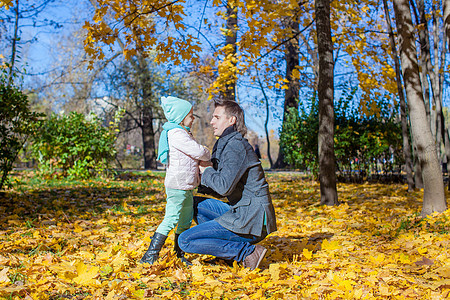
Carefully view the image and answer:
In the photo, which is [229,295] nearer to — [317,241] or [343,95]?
[317,241]

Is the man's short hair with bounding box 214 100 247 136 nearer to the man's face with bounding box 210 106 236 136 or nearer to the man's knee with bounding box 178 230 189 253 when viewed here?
the man's face with bounding box 210 106 236 136

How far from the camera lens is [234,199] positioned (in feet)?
9.39

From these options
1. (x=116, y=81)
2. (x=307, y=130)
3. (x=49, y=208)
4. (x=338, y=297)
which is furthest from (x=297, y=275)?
(x=116, y=81)

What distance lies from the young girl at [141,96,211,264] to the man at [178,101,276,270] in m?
0.12

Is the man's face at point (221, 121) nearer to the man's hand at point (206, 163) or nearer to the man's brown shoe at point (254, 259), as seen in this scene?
the man's hand at point (206, 163)

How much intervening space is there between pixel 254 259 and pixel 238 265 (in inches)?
9.4

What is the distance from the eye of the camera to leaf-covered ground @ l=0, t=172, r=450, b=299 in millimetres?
2584

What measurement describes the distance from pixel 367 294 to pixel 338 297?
19 cm

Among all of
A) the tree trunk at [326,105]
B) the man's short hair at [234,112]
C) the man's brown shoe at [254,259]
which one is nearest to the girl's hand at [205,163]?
the man's short hair at [234,112]

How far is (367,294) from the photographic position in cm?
249

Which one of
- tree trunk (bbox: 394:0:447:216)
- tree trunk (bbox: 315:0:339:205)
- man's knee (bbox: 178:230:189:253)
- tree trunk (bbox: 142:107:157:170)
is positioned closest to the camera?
man's knee (bbox: 178:230:189:253)

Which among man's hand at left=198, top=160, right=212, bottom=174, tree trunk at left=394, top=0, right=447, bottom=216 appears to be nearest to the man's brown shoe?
man's hand at left=198, top=160, right=212, bottom=174

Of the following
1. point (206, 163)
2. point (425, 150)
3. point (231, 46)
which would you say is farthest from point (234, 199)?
point (231, 46)

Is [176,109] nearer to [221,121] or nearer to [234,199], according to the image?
[221,121]
